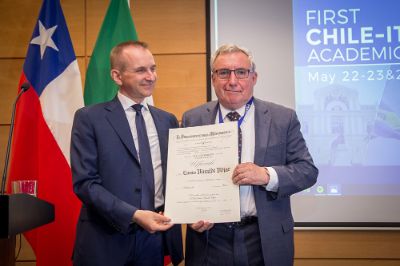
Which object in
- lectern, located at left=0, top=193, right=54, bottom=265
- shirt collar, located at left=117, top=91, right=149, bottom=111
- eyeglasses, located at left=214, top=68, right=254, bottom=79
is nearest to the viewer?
lectern, located at left=0, top=193, right=54, bottom=265

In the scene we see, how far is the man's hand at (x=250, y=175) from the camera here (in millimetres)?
1640

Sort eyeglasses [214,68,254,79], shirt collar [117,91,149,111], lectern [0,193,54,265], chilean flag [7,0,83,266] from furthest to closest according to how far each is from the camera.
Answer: chilean flag [7,0,83,266] → shirt collar [117,91,149,111] → eyeglasses [214,68,254,79] → lectern [0,193,54,265]

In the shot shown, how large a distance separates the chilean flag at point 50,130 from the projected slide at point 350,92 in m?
1.87

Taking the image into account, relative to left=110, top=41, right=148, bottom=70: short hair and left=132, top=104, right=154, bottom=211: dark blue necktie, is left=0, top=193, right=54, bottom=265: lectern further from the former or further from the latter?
left=110, top=41, right=148, bottom=70: short hair

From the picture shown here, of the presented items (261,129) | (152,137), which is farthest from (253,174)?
(152,137)

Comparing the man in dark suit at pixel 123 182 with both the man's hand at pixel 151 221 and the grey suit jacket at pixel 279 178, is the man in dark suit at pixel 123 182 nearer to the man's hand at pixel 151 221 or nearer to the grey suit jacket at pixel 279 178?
the man's hand at pixel 151 221

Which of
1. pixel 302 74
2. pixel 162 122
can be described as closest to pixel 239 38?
pixel 302 74

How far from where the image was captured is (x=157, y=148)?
1.95 metres

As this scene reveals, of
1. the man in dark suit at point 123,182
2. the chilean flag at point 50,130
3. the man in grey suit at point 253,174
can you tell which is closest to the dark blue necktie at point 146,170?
the man in dark suit at point 123,182

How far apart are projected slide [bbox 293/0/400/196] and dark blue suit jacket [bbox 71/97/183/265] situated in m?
A: 1.81

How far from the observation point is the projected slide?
3.10 m

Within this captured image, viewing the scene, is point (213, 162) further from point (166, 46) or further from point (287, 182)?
point (166, 46)

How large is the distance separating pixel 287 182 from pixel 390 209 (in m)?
1.84

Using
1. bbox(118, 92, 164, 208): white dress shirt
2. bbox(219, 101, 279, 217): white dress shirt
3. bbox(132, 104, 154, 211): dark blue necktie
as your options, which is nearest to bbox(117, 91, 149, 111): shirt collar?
bbox(118, 92, 164, 208): white dress shirt
